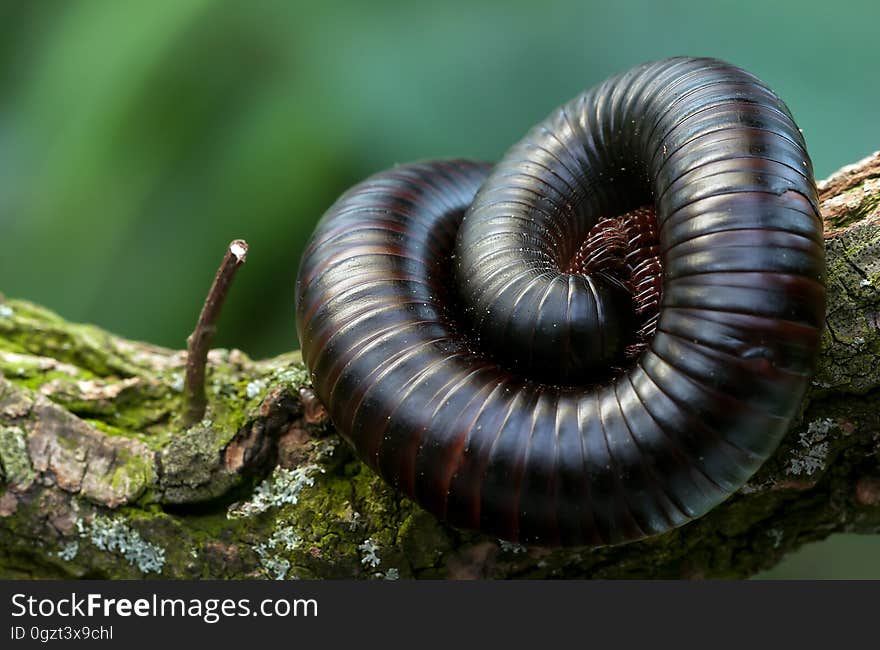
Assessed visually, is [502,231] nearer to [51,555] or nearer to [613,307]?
[613,307]

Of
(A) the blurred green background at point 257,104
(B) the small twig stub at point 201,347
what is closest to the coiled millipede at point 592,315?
(B) the small twig stub at point 201,347

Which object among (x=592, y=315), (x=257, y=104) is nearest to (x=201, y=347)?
(x=592, y=315)

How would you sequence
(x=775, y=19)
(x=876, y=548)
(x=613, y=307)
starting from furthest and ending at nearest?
1. (x=876, y=548)
2. (x=775, y=19)
3. (x=613, y=307)

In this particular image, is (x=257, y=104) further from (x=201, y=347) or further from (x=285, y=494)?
(x=285, y=494)

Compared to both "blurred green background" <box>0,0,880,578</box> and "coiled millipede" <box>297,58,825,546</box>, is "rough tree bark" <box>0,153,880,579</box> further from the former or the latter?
"blurred green background" <box>0,0,880,578</box>

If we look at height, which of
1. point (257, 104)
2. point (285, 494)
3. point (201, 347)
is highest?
point (257, 104)

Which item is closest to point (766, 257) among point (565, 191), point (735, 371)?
point (735, 371)
